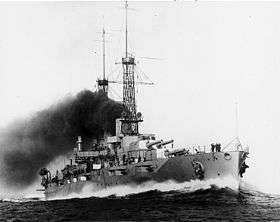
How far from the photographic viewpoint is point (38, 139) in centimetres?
4659

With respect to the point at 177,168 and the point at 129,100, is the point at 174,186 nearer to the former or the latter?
the point at 177,168

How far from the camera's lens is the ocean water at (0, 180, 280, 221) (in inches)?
868

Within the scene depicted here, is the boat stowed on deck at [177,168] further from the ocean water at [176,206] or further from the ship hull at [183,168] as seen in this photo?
the ocean water at [176,206]

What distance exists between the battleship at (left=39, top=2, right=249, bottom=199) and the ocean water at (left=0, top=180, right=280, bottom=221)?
59 centimetres

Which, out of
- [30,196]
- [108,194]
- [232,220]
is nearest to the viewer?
[232,220]

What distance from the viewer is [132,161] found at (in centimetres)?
3312

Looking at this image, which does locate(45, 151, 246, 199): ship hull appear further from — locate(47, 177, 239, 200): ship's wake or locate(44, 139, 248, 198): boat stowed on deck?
locate(47, 177, 239, 200): ship's wake

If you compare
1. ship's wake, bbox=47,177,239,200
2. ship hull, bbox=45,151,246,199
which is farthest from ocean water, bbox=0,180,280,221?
ship hull, bbox=45,151,246,199

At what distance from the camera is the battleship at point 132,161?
29.0m

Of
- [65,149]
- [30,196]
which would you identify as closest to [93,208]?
[65,149]

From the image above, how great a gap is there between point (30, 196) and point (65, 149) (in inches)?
290

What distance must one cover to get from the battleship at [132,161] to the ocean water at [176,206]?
59cm

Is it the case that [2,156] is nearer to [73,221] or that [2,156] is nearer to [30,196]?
[30,196]

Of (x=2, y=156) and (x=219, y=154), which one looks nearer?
(x=219, y=154)
